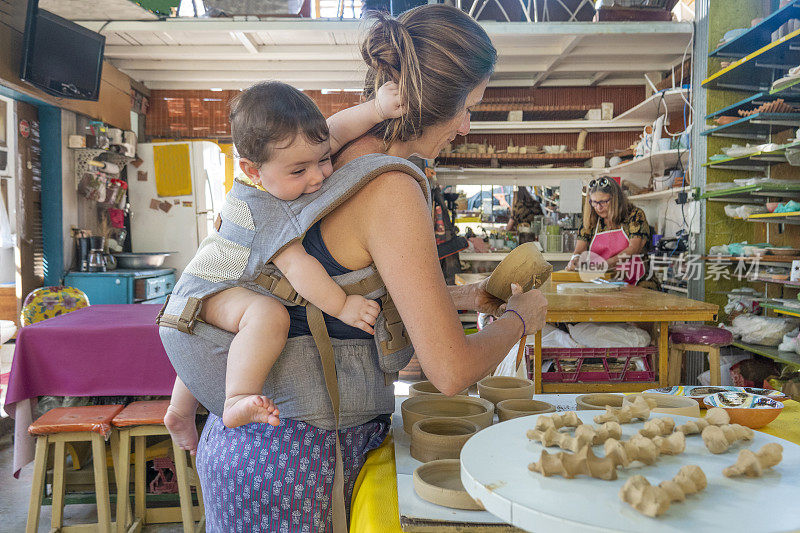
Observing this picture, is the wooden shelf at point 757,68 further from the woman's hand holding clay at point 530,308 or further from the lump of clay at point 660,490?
the lump of clay at point 660,490

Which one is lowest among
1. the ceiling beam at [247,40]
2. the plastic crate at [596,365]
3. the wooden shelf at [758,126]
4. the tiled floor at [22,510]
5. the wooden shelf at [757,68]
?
the tiled floor at [22,510]

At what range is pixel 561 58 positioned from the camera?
686 centimetres

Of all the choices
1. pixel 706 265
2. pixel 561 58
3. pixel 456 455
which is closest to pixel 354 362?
pixel 456 455

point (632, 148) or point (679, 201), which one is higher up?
point (632, 148)

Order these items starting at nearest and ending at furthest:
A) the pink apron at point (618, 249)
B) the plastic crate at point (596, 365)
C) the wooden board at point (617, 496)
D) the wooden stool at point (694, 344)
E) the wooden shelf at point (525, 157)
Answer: the wooden board at point (617, 496) < the plastic crate at point (596, 365) < the wooden stool at point (694, 344) < the pink apron at point (618, 249) < the wooden shelf at point (525, 157)

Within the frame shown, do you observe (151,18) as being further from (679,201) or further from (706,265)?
(706,265)

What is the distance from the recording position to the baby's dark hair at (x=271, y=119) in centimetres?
134

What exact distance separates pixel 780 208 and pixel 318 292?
13.1ft

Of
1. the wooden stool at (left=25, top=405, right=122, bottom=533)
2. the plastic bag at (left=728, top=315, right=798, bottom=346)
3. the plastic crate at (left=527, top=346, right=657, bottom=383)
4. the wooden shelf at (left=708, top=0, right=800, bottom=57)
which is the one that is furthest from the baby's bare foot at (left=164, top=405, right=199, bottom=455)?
the wooden shelf at (left=708, top=0, right=800, bottom=57)

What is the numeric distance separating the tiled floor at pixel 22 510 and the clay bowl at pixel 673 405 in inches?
107

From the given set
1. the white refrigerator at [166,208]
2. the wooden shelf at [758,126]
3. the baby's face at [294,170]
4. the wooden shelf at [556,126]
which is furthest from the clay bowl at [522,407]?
the wooden shelf at [556,126]

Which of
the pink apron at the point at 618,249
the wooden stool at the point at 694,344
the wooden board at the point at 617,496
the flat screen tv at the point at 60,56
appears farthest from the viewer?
the pink apron at the point at 618,249

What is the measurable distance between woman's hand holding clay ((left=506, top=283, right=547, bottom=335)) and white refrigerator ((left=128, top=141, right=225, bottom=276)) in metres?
6.72

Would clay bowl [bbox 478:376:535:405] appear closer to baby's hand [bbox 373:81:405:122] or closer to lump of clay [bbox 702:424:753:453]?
lump of clay [bbox 702:424:753:453]
